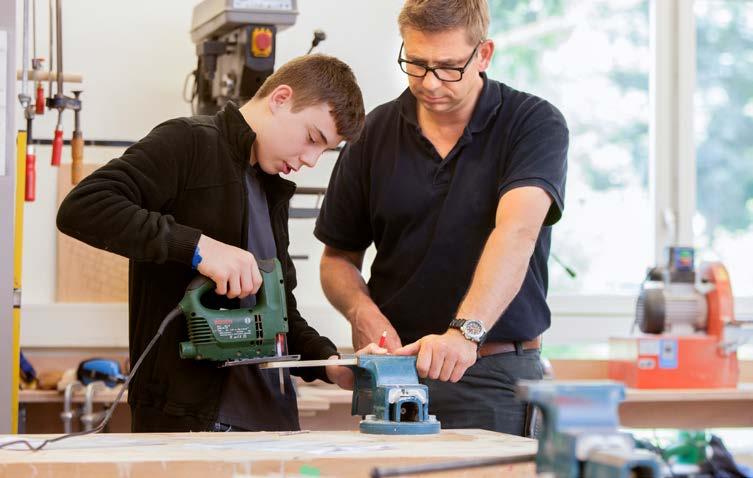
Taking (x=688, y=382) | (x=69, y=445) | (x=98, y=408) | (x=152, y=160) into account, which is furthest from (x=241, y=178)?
(x=688, y=382)

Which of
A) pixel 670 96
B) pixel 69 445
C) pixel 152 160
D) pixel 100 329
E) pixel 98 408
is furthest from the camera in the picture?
pixel 670 96

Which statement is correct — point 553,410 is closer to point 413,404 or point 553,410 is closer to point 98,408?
point 413,404

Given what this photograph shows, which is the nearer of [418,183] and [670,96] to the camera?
[418,183]

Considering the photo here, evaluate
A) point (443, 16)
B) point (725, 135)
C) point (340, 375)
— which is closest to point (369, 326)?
point (340, 375)

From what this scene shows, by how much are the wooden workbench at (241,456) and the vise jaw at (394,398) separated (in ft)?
0.39

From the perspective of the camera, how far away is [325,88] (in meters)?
2.19

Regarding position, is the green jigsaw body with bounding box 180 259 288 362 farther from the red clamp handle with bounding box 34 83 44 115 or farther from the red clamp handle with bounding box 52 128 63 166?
the red clamp handle with bounding box 52 128 63 166

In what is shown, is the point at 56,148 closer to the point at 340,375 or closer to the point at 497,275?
the point at 340,375

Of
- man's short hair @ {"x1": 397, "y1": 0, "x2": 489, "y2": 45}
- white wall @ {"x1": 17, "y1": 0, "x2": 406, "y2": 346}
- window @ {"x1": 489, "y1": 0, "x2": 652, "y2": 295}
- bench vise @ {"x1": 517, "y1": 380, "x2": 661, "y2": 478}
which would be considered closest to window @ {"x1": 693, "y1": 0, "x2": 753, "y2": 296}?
window @ {"x1": 489, "y1": 0, "x2": 652, "y2": 295}

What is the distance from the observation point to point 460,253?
237 centimetres

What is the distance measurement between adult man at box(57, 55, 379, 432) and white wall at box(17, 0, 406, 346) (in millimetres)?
2070

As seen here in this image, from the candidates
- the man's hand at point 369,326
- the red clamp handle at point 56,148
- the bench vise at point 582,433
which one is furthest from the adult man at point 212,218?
the red clamp handle at point 56,148

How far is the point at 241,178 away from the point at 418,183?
480 millimetres

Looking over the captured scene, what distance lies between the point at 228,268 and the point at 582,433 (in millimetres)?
1072
